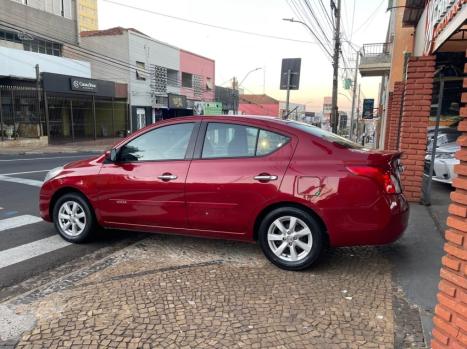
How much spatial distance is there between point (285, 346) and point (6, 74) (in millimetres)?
24978

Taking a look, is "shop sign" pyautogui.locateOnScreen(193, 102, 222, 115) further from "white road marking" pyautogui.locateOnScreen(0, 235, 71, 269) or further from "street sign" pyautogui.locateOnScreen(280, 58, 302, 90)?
"white road marking" pyautogui.locateOnScreen(0, 235, 71, 269)

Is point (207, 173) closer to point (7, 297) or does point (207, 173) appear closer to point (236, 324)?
point (236, 324)

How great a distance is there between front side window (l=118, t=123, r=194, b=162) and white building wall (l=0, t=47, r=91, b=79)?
2183 centimetres

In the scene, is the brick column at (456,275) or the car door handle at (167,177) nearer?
the brick column at (456,275)

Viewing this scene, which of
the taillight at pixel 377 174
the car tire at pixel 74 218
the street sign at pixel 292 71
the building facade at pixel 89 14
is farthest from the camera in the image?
the building facade at pixel 89 14

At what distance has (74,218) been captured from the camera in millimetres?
5223

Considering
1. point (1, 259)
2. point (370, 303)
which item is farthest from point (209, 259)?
point (1, 259)

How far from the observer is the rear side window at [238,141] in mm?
4316

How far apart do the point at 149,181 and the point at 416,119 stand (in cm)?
476

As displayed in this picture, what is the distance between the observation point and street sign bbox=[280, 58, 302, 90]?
13.4 metres

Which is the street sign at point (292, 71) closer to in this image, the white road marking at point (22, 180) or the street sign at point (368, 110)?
the white road marking at point (22, 180)

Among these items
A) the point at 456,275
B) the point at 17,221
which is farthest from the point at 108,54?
the point at 456,275

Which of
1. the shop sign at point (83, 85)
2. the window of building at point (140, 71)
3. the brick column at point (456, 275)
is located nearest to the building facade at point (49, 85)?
the shop sign at point (83, 85)

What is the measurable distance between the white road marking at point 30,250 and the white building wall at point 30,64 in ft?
69.6
